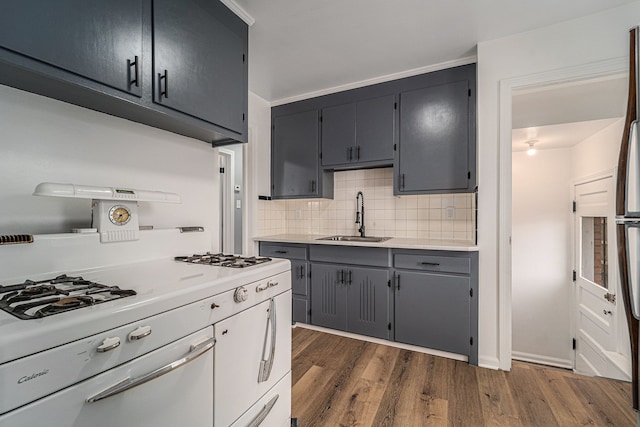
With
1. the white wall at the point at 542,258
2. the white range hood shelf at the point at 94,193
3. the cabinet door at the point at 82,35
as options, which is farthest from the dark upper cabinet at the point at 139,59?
the white wall at the point at 542,258

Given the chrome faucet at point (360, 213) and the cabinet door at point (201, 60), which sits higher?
the cabinet door at point (201, 60)

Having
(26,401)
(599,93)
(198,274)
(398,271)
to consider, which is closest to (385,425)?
(398,271)

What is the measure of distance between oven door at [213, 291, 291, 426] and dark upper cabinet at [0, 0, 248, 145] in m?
1.05

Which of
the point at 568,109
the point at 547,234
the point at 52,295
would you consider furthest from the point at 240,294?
the point at 547,234

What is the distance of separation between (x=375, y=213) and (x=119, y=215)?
2.37 m

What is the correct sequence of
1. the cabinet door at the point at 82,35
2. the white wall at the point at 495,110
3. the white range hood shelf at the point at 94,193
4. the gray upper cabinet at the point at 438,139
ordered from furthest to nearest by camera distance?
the gray upper cabinet at the point at 438,139
the white wall at the point at 495,110
the white range hood shelf at the point at 94,193
the cabinet door at the point at 82,35

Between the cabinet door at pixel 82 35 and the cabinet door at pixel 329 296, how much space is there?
207 cm

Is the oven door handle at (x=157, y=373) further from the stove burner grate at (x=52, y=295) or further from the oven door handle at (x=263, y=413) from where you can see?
the oven door handle at (x=263, y=413)

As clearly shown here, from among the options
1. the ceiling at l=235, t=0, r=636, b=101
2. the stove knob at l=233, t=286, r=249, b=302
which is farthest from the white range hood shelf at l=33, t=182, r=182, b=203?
the ceiling at l=235, t=0, r=636, b=101

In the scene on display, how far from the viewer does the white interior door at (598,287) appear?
8.70 feet

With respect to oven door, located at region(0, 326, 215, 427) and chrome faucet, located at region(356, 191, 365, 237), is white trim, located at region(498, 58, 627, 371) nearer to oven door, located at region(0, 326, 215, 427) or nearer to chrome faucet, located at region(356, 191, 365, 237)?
chrome faucet, located at region(356, 191, 365, 237)

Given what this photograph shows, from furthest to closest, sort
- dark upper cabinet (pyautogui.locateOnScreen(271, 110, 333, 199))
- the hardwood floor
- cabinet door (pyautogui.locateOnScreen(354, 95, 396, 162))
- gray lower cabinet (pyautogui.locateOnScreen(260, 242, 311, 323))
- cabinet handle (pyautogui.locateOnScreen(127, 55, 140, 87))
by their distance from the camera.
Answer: dark upper cabinet (pyautogui.locateOnScreen(271, 110, 333, 199)) → gray lower cabinet (pyautogui.locateOnScreen(260, 242, 311, 323)) → cabinet door (pyautogui.locateOnScreen(354, 95, 396, 162)) → the hardwood floor → cabinet handle (pyautogui.locateOnScreen(127, 55, 140, 87))

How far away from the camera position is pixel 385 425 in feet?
5.04

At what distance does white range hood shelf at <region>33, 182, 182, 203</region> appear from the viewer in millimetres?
1027
